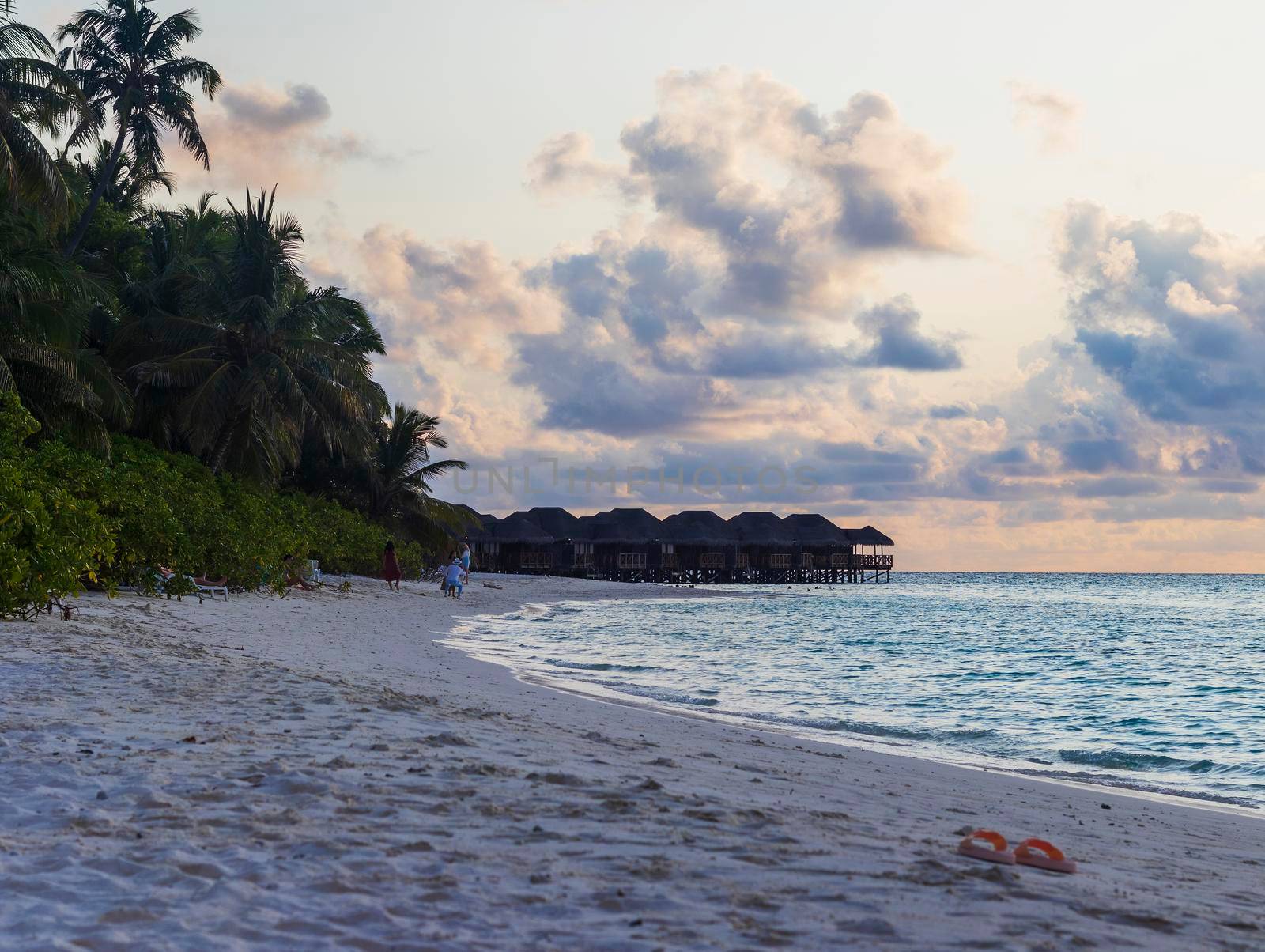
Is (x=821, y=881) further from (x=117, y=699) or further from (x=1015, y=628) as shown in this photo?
(x=1015, y=628)

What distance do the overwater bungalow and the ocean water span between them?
2810 centimetres

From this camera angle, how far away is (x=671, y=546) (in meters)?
→ 63.9

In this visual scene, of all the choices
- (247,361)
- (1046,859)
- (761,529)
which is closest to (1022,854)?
(1046,859)

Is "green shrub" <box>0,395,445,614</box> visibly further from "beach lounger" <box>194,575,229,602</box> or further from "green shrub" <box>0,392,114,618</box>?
"beach lounger" <box>194,575,229,602</box>

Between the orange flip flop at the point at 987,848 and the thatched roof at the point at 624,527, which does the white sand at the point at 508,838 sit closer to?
the orange flip flop at the point at 987,848

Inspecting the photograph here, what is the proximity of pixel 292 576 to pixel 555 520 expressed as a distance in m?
40.0

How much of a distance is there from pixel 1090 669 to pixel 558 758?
14589mm

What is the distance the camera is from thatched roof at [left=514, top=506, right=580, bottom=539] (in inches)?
2400

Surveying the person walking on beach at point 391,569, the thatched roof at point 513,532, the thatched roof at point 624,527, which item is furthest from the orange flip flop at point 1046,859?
the thatched roof at point 624,527

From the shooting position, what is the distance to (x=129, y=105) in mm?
26812

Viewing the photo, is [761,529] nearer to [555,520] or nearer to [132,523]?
[555,520]

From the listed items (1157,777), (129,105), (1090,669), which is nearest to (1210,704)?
(1090,669)

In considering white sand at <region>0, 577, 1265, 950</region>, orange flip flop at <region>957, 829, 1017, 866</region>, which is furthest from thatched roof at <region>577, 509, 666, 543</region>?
orange flip flop at <region>957, 829, 1017, 866</region>

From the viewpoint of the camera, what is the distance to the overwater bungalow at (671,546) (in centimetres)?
5797
